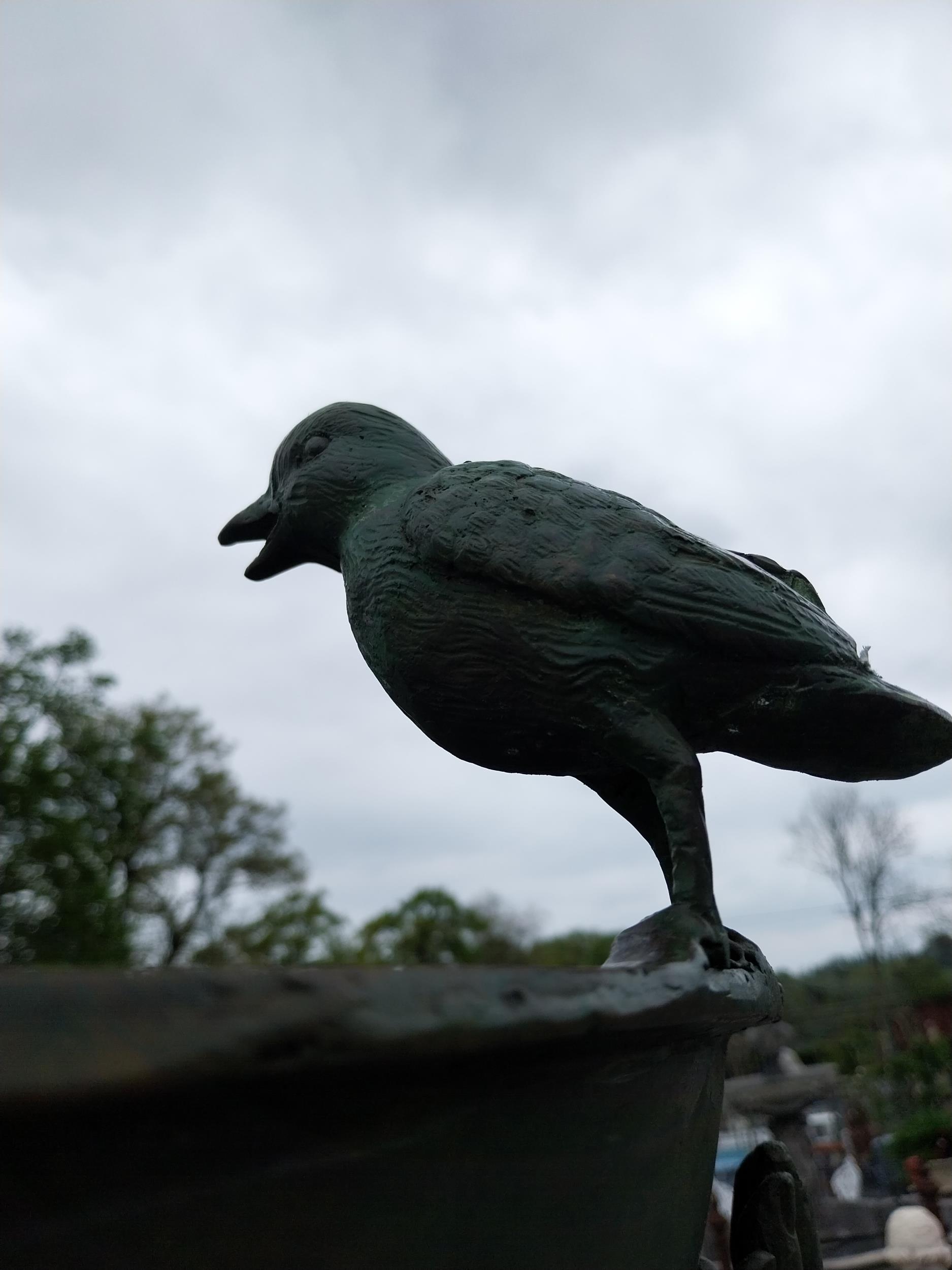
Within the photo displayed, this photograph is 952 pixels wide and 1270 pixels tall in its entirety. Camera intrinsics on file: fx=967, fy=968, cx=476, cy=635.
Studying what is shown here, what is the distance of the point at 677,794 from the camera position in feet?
4.82

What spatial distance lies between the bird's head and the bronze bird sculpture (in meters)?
0.28

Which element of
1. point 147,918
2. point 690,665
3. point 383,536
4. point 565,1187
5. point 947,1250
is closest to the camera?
point 565,1187

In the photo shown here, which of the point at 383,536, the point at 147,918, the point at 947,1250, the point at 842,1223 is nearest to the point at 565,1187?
the point at 383,536

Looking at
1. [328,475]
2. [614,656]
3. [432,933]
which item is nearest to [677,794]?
[614,656]

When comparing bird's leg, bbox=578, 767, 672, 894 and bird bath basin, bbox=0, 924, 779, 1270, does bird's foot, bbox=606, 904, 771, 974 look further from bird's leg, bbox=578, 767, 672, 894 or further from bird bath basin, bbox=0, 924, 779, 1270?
bird's leg, bbox=578, 767, 672, 894

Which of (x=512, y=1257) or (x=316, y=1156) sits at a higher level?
(x=316, y=1156)

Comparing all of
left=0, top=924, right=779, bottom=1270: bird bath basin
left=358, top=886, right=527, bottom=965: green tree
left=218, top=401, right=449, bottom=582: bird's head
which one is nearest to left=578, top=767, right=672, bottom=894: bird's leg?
left=0, top=924, right=779, bottom=1270: bird bath basin

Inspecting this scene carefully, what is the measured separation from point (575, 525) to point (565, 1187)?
0.95 metres

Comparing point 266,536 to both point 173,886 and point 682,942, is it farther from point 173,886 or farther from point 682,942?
point 173,886

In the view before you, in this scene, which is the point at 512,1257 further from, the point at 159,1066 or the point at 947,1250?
the point at 947,1250

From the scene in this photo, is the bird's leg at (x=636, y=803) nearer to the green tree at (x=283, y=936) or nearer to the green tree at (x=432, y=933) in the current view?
the green tree at (x=283, y=936)

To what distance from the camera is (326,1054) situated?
75 cm

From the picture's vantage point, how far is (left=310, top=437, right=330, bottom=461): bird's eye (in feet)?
6.81

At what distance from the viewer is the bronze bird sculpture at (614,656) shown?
1.51 m
